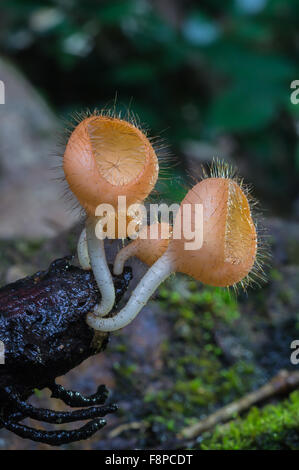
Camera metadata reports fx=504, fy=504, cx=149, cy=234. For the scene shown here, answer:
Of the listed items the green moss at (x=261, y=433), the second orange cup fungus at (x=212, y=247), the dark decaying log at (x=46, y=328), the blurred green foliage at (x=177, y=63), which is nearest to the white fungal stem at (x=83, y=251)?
the dark decaying log at (x=46, y=328)

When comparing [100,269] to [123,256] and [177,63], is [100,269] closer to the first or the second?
[123,256]

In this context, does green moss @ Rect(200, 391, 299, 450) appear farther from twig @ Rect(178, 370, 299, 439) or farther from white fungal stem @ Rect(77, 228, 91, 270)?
white fungal stem @ Rect(77, 228, 91, 270)

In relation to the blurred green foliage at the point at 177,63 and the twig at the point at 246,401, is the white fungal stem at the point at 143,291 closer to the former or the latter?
the twig at the point at 246,401

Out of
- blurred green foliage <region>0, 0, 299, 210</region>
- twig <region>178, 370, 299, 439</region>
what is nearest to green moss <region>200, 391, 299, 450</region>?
twig <region>178, 370, 299, 439</region>

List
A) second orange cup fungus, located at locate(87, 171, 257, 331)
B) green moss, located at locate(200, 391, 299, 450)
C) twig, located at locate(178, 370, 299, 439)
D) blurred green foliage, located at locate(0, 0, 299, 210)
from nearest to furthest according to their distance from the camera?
second orange cup fungus, located at locate(87, 171, 257, 331)
green moss, located at locate(200, 391, 299, 450)
twig, located at locate(178, 370, 299, 439)
blurred green foliage, located at locate(0, 0, 299, 210)

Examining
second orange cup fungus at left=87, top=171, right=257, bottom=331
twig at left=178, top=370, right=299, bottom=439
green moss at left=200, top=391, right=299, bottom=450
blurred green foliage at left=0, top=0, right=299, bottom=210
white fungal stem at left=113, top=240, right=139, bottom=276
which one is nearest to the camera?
second orange cup fungus at left=87, top=171, right=257, bottom=331

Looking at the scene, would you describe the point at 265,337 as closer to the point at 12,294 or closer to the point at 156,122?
the point at 12,294

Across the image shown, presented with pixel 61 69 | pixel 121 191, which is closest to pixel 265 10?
pixel 61 69
